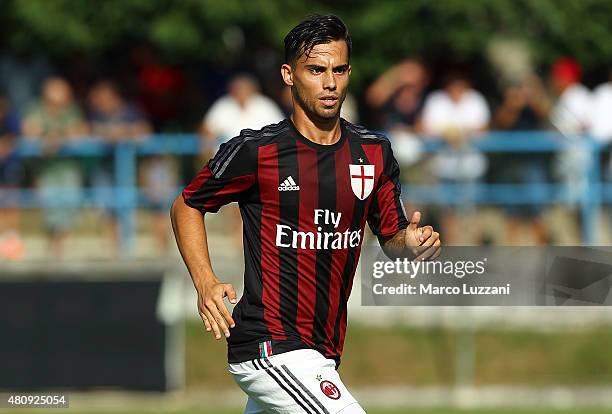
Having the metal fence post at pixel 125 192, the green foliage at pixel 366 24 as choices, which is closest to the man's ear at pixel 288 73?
the metal fence post at pixel 125 192

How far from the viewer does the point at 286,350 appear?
236 inches

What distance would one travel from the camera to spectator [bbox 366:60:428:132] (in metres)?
14.1

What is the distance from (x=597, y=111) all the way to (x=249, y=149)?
26.6 feet

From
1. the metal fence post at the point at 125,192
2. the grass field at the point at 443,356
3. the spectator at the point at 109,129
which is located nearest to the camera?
the grass field at the point at 443,356

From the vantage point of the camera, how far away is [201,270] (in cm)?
603

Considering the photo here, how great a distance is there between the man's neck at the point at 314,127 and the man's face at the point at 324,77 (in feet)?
0.25

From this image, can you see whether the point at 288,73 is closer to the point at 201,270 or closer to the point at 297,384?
the point at 201,270

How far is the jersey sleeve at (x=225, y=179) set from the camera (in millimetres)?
6125

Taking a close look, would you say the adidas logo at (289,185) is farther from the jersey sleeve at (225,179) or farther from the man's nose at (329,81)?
the man's nose at (329,81)

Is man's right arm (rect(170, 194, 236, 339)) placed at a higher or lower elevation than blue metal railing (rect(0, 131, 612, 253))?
lower

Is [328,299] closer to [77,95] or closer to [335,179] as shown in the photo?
[335,179]

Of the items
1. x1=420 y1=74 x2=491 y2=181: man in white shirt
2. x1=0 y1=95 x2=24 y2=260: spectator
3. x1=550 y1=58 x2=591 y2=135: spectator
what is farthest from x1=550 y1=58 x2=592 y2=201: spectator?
x1=0 y1=95 x2=24 y2=260: spectator

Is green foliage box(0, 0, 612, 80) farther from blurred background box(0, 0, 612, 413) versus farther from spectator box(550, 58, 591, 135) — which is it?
spectator box(550, 58, 591, 135)

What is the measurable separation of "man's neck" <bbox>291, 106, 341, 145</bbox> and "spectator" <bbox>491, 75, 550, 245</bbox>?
7.33 m
